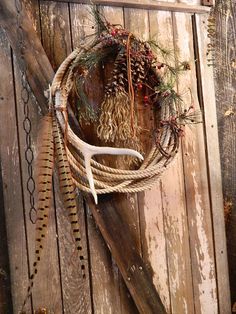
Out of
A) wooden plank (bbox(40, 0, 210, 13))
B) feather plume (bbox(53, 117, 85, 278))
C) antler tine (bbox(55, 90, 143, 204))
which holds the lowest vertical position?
feather plume (bbox(53, 117, 85, 278))

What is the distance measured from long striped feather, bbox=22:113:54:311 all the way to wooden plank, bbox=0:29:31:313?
17 centimetres

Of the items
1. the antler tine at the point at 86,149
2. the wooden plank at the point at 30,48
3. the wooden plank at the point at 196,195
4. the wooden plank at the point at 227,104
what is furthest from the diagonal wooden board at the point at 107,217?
the wooden plank at the point at 227,104

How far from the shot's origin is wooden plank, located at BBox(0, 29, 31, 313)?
159cm

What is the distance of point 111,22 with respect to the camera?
174 cm

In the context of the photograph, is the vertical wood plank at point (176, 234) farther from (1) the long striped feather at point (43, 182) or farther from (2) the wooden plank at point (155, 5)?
(1) the long striped feather at point (43, 182)

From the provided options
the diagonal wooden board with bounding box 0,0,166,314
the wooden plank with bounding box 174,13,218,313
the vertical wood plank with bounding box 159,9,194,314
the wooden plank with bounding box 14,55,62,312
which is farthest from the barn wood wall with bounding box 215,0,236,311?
the wooden plank with bounding box 14,55,62,312

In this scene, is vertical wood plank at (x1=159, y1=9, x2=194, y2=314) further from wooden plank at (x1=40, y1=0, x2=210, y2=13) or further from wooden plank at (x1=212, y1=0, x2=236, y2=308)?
wooden plank at (x1=212, y1=0, x2=236, y2=308)

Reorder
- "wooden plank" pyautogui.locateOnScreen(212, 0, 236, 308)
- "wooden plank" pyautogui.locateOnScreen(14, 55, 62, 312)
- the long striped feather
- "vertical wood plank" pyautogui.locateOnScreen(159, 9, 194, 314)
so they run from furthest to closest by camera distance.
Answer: "wooden plank" pyautogui.locateOnScreen(212, 0, 236, 308) < "vertical wood plank" pyautogui.locateOnScreen(159, 9, 194, 314) < "wooden plank" pyautogui.locateOnScreen(14, 55, 62, 312) < the long striped feather

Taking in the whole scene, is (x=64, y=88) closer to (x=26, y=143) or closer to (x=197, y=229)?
(x=26, y=143)

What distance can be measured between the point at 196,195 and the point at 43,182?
0.75 metres

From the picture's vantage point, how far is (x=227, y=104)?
79.1 inches

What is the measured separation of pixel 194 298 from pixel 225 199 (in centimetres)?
45

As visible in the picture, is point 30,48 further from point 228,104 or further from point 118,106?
point 228,104

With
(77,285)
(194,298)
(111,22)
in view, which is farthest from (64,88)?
(194,298)
